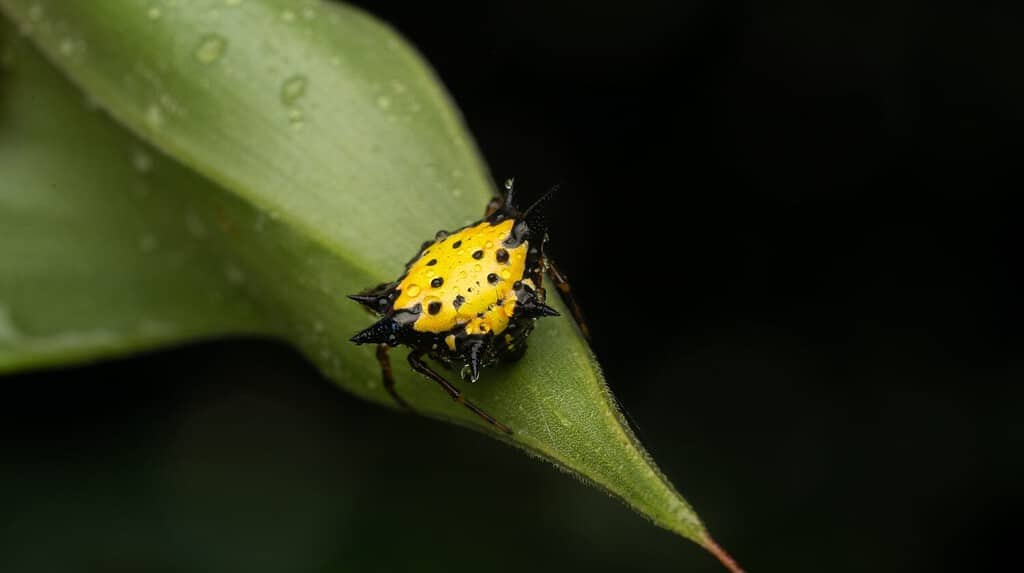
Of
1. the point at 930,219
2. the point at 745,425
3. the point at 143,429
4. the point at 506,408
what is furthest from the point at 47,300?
the point at 930,219

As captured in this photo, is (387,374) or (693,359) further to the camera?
(693,359)

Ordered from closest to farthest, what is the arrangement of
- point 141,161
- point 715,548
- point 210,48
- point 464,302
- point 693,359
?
1. point 715,548
2. point 464,302
3. point 210,48
4. point 141,161
5. point 693,359

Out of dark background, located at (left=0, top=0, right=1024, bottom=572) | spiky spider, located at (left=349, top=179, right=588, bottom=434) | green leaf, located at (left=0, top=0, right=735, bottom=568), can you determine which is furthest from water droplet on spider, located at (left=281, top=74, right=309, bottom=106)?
dark background, located at (left=0, top=0, right=1024, bottom=572)

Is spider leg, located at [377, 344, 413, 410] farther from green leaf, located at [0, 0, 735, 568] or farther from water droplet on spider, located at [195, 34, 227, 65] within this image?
water droplet on spider, located at [195, 34, 227, 65]

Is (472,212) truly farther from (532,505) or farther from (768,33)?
(768,33)

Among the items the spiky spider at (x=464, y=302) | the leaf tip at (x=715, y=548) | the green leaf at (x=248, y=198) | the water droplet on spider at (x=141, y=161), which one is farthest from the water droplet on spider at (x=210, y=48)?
the leaf tip at (x=715, y=548)

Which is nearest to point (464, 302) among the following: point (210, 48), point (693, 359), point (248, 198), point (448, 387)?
point (448, 387)

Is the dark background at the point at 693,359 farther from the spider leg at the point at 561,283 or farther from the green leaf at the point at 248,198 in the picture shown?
the spider leg at the point at 561,283

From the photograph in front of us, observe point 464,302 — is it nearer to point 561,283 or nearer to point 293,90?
point 561,283
